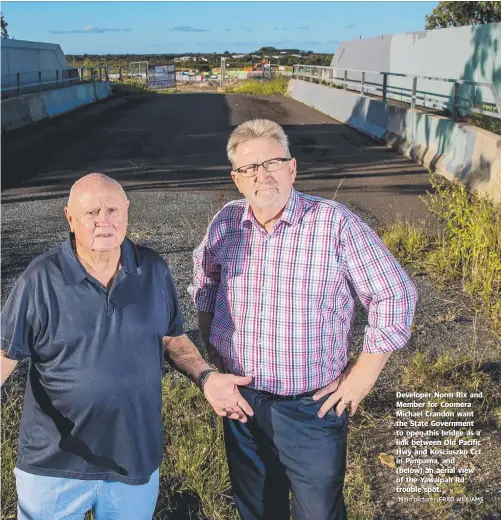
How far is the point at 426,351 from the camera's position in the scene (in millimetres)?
5191

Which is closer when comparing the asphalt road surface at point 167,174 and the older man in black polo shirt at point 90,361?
the older man in black polo shirt at point 90,361

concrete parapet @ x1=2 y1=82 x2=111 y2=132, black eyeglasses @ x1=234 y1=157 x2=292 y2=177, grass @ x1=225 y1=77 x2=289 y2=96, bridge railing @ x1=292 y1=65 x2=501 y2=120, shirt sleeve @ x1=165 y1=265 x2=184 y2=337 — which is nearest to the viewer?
shirt sleeve @ x1=165 y1=265 x2=184 y2=337

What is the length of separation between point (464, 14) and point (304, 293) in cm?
4396

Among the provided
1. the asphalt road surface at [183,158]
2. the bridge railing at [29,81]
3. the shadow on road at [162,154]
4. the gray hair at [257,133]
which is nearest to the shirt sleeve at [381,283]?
the gray hair at [257,133]

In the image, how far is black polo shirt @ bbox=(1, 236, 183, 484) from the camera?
93.4 inches

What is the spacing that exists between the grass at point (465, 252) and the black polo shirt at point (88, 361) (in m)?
3.84

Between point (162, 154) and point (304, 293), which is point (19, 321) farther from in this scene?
point (162, 154)

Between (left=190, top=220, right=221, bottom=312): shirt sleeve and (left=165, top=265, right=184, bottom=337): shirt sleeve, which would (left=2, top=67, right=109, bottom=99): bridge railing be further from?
(left=165, top=265, right=184, bottom=337): shirt sleeve

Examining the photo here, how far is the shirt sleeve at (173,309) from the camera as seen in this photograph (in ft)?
8.67

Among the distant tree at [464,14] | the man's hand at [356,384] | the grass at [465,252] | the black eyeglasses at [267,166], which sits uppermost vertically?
the distant tree at [464,14]

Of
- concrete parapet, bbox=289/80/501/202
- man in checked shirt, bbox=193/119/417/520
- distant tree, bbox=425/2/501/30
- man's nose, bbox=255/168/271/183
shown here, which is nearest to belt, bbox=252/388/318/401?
man in checked shirt, bbox=193/119/417/520

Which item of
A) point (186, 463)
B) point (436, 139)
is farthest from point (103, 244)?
point (436, 139)

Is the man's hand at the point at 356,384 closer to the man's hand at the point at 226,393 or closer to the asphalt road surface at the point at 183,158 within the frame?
the man's hand at the point at 226,393

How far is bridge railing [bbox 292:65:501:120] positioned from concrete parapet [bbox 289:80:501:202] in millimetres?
344
